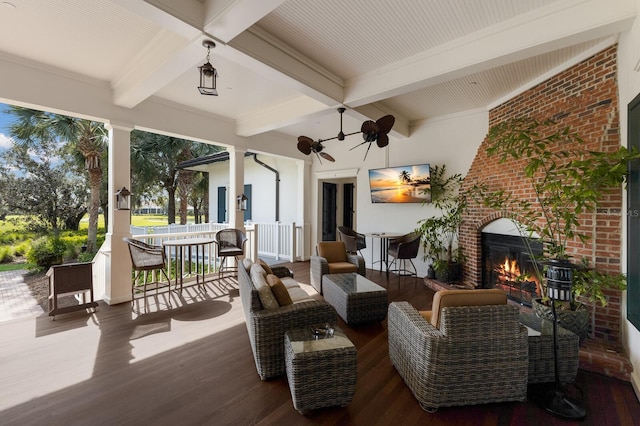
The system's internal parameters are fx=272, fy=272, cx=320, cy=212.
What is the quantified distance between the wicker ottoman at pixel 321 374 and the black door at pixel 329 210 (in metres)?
5.99

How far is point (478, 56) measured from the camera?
2752 millimetres

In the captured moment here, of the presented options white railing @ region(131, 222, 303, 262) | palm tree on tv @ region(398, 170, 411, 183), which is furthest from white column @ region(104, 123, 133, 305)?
palm tree on tv @ region(398, 170, 411, 183)

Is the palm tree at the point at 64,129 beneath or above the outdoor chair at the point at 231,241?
above

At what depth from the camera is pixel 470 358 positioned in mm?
1851

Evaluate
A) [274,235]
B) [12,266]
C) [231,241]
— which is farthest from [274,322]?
[12,266]

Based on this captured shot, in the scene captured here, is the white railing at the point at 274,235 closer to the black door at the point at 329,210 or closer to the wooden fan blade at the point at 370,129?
the black door at the point at 329,210

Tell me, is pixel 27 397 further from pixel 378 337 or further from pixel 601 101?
pixel 601 101

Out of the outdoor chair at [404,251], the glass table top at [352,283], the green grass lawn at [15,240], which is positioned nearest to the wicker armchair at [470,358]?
the glass table top at [352,283]

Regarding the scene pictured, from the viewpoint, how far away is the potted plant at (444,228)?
16.1ft

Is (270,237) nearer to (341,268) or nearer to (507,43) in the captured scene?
(341,268)

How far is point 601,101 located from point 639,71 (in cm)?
73

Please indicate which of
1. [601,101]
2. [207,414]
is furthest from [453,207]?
[207,414]

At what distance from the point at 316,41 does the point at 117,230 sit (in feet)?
12.5

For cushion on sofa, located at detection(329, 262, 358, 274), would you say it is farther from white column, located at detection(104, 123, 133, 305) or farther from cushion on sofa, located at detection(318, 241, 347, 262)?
white column, located at detection(104, 123, 133, 305)
